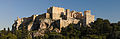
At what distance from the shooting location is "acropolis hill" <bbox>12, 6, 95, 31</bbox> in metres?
62.7

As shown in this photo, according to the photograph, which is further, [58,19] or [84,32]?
[58,19]

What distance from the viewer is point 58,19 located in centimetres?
6481

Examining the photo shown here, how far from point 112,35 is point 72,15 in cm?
1721

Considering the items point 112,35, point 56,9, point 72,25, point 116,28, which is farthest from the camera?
point 56,9

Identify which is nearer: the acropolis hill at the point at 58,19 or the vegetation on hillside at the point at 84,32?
the vegetation on hillside at the point at 84,32

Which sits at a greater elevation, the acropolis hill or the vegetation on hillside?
the acropolis hill

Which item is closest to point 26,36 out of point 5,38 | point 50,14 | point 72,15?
point 5,38

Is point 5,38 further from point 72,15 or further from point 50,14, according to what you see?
point 72,15

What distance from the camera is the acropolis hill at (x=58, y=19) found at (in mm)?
A: 62713

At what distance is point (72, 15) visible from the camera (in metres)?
68.5

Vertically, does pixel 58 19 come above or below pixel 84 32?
→ above

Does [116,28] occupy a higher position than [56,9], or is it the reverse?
[56,9]

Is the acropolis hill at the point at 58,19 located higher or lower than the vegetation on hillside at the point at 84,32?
higher

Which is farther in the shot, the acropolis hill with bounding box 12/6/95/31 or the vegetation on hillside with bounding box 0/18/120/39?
the acropolis hill with bounding box 12/6/95/31
